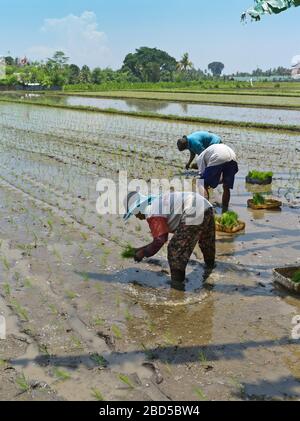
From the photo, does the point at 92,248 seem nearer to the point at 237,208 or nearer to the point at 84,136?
the point at 237,208

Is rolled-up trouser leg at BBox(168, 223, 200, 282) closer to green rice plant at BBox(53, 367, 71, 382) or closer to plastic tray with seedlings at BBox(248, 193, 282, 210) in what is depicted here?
green rice plant at BBox(53, 367, 71, 382)

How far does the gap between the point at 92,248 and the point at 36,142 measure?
1025 cm

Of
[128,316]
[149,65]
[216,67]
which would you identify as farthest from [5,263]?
[216,67]

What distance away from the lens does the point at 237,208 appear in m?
7.39

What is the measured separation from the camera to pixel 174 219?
4.39 m

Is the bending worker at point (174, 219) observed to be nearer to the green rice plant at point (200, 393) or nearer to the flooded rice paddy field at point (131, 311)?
the flooded rice paddy field at point (131, 311)

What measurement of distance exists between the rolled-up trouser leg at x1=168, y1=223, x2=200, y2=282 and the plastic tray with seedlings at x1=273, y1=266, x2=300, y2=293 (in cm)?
85

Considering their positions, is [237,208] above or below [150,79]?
below

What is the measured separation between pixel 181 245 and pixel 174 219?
0.25 meters

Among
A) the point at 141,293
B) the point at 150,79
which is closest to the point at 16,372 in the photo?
the point at 141,293

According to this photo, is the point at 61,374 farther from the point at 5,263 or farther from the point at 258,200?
the point at 258,200

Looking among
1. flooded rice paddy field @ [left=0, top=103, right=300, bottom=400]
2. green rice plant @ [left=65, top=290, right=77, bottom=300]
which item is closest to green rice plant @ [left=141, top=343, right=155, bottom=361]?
flooded rice paddy field @ [left=0, top=103, right=300, bottom=400]

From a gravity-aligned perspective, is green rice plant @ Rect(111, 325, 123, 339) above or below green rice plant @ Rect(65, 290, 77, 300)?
below

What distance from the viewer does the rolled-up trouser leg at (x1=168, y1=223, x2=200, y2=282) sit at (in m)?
4.38
